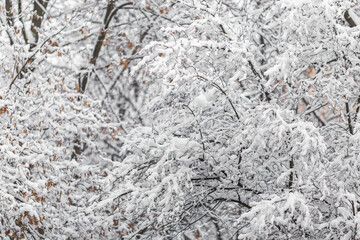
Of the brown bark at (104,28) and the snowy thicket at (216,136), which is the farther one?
the brown bark at (104,28)

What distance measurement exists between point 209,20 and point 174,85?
0.92 m

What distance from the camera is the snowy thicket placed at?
15.8 ft

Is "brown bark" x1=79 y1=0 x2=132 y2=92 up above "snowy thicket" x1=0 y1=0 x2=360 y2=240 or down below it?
above

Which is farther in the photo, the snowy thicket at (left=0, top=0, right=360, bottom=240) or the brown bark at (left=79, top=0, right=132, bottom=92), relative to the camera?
the brown bark at (left=79, top=0, right=132, bottom=92)

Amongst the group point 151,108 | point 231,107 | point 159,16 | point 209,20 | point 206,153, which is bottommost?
point 206,153

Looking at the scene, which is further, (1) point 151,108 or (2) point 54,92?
(2) point 54,92

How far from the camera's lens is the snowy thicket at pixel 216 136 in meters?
4.81

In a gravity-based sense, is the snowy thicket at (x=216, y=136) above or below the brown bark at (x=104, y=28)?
below

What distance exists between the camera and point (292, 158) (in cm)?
514

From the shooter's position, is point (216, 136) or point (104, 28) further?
point (104, 28)

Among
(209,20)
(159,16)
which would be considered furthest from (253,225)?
(159,16)

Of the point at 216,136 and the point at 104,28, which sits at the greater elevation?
the point at 104,28

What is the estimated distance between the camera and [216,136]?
19.6 ft

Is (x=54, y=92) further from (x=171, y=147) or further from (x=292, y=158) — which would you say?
(x=292, y=158)
